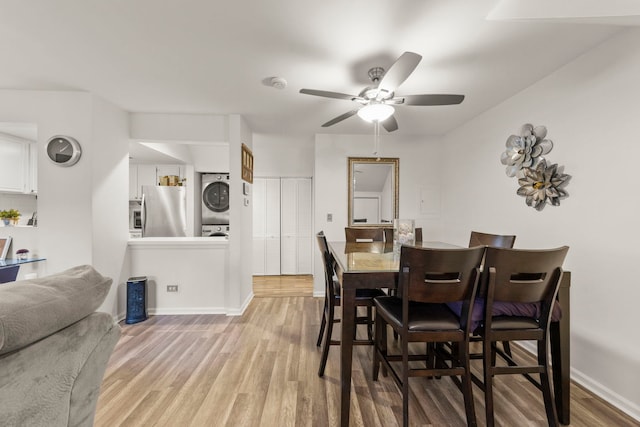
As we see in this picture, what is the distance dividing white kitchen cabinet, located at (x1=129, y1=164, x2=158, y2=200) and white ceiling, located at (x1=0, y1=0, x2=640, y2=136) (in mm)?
2400

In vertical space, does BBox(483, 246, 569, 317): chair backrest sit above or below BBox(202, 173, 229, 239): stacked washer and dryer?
below

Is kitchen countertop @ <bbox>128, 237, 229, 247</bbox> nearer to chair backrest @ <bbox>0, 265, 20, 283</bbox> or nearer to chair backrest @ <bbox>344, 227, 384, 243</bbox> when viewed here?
chair backrest @ <bbox>0, 265, 20, 283</bbox>

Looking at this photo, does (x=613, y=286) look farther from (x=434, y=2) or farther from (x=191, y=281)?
(x=191, y=281)

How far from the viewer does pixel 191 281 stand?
10.4 ft

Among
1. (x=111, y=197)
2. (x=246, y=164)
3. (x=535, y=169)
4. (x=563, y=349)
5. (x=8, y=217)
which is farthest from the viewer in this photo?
(x=246, y=164)

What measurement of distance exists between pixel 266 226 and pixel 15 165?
337cm

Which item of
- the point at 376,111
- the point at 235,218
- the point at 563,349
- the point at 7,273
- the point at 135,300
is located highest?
the point at 376,111

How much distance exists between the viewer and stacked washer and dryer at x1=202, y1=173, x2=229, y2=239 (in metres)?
5.12

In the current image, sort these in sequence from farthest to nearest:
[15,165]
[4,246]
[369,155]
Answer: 1. [369,155]
2. [15,165]
3. [4,246]

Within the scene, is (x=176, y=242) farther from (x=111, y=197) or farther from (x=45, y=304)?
(x=45, y=304)

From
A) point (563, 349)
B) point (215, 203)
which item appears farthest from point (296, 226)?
point (563, 349)

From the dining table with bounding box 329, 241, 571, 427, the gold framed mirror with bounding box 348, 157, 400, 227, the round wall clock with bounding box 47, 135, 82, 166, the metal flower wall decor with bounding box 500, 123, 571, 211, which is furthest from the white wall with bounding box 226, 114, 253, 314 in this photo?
the metal flower wall decor with bounding box 500, 123, 571, 211

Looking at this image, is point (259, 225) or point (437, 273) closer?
point (437, 273)

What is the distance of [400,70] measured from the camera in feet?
5.50
